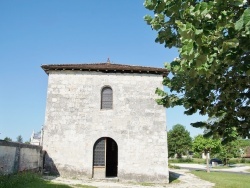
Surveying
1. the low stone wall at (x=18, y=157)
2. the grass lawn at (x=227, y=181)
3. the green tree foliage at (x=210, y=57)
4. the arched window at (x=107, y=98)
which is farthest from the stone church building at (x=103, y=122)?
the green tree foliage at (x=210, y=57)

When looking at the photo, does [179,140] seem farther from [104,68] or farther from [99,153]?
[104,68]

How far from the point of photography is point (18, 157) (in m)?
13.0

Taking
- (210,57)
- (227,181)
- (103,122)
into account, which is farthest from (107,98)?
(210,57)

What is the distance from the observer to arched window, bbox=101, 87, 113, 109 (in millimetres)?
17484

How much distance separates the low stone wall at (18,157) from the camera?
11.3 m

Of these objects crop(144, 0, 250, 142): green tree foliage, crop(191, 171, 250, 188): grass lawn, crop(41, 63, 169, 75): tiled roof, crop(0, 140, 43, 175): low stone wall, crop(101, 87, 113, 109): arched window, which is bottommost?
crop(191, 171, 250, 188): grass lawn

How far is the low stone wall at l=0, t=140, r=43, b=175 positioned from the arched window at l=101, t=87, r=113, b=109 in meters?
4.68

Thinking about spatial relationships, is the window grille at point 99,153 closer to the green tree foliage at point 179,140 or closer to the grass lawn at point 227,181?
the grass lawn at point 227,181

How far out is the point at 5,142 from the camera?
11.4m

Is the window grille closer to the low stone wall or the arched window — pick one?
the arched window

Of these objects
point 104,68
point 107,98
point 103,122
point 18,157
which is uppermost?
point 104,68

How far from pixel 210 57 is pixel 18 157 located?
1187 cm

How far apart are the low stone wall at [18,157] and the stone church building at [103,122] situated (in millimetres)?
876

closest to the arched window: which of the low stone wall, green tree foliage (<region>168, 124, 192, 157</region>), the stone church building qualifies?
the stone church building
